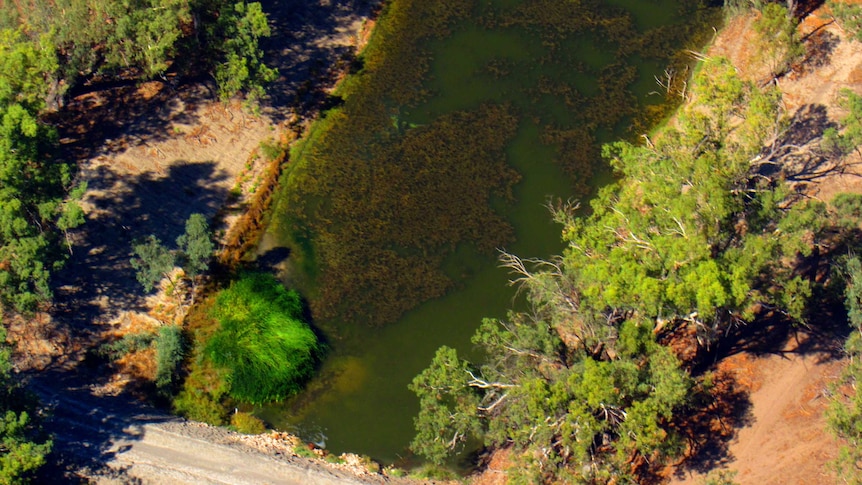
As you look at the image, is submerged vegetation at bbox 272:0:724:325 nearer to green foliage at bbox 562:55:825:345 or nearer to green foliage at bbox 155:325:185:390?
green foliage at bbox 155:325:185:390

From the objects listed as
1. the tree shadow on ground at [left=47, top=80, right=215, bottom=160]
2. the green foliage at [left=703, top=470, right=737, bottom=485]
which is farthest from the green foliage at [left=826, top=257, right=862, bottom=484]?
the tree shadow on ground at [left=47, top=80, right=215, bottom=160]

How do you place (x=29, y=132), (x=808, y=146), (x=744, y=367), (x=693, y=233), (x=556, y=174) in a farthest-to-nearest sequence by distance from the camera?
(x=556, y=174) < (x=808, y=146) < (x=744, y=367) < (x=29, y=132) < (x=693, y=233)

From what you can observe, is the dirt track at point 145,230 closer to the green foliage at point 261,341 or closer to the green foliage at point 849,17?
the green foliage at point 261,341

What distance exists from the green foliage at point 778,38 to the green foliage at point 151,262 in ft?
127

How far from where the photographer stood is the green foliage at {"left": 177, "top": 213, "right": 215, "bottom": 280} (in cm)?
5428

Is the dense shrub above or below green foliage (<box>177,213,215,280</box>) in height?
below

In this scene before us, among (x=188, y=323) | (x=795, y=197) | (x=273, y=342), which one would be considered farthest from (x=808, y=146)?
(x=188, y=323)

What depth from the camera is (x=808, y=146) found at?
5691 cm

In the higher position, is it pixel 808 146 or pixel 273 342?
pixel 808 146

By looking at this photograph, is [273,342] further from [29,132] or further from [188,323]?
[29,132]

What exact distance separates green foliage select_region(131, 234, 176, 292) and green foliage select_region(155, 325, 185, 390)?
2917 millimetres

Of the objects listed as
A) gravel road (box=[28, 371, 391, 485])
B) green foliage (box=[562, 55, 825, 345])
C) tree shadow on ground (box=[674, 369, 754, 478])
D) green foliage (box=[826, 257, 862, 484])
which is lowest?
gravel road (box=[28, 371, 391, 485])

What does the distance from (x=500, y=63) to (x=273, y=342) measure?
2557 cm

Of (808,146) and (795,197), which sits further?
(808,146)
